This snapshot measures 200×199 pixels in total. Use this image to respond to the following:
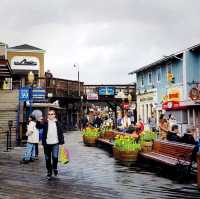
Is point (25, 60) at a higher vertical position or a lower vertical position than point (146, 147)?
higher

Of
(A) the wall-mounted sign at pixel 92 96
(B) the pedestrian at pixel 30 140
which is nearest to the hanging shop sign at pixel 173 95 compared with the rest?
(A) the wall-mounted sign at pixel 92 96

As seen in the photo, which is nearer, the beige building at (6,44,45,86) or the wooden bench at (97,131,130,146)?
the wooden bench at (97,131,130,146)

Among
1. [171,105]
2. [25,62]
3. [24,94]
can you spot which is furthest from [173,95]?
[25,62]

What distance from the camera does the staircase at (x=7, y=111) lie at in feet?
83.2

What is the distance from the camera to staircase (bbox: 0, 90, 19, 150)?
25359 millimetres

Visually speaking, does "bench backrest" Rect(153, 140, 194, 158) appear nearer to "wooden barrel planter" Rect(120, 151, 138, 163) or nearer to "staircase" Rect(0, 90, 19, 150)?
"wooden barrel planter" Rect(120, 151, 138, 163)

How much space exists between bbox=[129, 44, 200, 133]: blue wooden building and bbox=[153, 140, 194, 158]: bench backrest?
14475 mm

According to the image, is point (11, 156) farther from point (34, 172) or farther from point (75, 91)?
point (75, 91)

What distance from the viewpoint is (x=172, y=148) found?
1380cm

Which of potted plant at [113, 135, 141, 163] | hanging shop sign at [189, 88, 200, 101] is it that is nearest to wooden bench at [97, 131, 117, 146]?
potted plant at [113, 135, 141, 163]

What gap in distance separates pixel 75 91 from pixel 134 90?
Result: 6.21 m

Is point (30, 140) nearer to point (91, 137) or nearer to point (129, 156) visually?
point (129, 156)

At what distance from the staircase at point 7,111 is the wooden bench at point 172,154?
9528mm

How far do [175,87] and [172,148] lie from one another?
25498mm
